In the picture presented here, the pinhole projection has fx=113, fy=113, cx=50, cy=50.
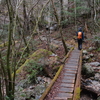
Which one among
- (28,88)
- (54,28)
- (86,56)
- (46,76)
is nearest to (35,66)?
(46,76)

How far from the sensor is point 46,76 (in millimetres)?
8656

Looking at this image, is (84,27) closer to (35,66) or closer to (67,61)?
(67,61)

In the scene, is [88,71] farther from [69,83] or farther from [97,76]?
[69,83]

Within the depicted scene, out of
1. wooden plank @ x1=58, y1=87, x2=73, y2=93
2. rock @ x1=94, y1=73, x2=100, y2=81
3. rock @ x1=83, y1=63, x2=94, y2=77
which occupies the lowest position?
rock @ x1=94, y1=73, x2=100, y2=81

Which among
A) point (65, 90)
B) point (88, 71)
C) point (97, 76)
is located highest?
point (65, 90)

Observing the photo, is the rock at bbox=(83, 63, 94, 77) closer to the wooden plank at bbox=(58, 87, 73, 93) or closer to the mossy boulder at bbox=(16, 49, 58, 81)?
the mossy boulder at bbox=(16, 49, 58, 81)

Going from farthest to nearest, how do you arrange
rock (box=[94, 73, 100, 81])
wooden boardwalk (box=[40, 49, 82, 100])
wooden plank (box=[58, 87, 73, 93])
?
rock (box=[94, 73, 100, 81]) < wooden plank (box=[58, 87, 73, 93]) < wooden boardwalk (box=[40, 49, 82, 100])

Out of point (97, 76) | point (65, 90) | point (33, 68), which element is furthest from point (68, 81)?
point (33, 68)

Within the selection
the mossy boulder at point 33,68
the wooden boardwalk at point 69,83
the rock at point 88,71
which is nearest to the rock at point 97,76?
the rock at point 88,71

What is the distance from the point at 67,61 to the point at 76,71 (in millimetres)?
1720

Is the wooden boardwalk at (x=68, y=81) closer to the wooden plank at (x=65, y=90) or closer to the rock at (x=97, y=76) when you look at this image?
the wooden plank at (x=65, y=90)

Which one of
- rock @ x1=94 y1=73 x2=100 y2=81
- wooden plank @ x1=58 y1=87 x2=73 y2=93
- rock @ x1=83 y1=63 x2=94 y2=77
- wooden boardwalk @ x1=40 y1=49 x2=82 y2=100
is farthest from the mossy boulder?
rock @ x1=94 y1=73 x2=100 y2=81

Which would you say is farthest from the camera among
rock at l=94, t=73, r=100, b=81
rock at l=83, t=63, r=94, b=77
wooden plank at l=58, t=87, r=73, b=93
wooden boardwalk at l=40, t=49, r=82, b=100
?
rock at l=83, t=63, r=94, b=77

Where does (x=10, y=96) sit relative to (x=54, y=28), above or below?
below
